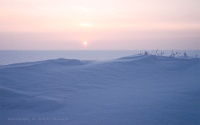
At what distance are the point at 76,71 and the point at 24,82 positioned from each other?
6.79 ft

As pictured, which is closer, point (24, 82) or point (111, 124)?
point (111, 124)

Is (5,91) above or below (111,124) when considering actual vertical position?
above

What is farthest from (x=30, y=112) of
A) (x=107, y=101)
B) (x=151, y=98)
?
(x=151, y=98)

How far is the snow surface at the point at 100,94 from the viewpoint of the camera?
4.72m

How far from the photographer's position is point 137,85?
757 centimetres

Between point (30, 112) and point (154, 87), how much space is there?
3.69 metres

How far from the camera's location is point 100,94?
6418 mm

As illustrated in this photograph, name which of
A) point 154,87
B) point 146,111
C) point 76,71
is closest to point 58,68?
point 76,71

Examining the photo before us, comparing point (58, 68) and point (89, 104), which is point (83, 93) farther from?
point (58, 68)

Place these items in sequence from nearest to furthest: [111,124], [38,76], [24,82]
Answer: [111,124] → [24,82] → [38,76]

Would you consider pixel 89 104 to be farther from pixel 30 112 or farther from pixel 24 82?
pixel 24 82

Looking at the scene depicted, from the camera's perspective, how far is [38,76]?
7.89 m

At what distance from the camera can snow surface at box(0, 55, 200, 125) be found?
4.72m

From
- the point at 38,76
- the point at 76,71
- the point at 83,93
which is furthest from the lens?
the point at 76,71
